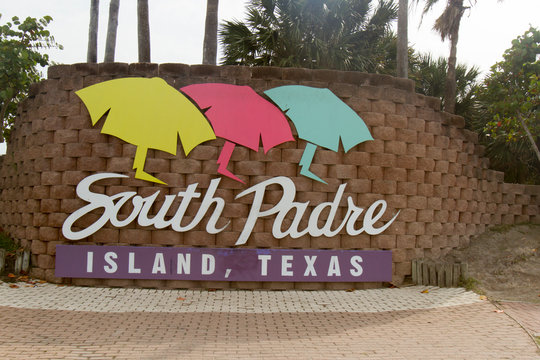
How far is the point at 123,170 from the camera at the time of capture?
8.28 meters

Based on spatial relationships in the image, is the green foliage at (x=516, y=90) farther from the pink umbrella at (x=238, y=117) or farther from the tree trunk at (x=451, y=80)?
the pink umbrella at (x=238, y=117)

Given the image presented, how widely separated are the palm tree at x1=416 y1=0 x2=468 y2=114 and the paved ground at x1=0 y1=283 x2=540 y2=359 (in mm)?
7170

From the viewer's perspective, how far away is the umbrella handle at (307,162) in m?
8.43

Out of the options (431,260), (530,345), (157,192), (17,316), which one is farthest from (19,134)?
(530,345)

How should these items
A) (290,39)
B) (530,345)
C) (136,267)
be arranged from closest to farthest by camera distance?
(530,345) < (136,267) < (290,39)

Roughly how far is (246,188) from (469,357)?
4305 millimetres

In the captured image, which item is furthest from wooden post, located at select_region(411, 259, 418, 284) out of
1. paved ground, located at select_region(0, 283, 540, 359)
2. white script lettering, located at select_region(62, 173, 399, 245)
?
white script lettering, located at select_region(62, 173, 399, 245)

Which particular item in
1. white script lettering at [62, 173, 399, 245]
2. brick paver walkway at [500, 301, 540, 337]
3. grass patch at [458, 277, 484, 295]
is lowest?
brick paver walkway at [500, 301, 540, 337]

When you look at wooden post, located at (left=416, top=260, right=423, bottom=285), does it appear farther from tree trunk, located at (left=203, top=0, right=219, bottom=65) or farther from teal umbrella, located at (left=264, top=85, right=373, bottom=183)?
tree trunk, located at (left=203, top=0, right=219, bottom=65)

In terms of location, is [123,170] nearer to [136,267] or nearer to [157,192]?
[157,192]

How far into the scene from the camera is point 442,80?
51.1 feet

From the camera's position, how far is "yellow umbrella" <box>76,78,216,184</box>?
8.29 meters

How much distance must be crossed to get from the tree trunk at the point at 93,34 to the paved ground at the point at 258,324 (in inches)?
307

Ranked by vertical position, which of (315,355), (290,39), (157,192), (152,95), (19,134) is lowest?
(315,355)
